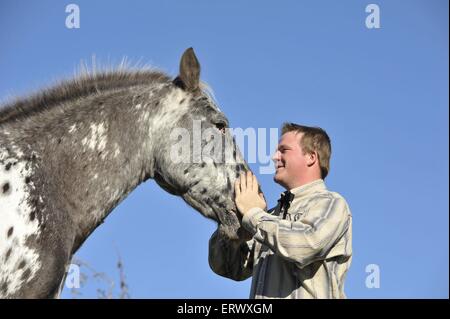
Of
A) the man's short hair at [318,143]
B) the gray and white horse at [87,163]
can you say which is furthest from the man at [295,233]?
the gray and white horse at [87,163]

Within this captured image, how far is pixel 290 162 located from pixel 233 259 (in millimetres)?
873

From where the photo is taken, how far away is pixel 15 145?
4.61m

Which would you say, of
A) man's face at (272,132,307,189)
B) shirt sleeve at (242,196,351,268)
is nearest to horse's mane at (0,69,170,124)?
man's face at (272,132,307,189)

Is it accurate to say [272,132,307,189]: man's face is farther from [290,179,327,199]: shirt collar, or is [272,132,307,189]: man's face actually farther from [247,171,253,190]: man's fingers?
[247,171,253,190]: man's fingers

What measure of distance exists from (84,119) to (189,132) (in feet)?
2.62

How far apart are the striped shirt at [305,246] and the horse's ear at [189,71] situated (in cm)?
128

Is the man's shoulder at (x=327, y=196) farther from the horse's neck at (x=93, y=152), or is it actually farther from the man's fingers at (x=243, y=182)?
the horse's neck at (x=93, y=152)

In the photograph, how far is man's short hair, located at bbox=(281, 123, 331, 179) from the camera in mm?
4672

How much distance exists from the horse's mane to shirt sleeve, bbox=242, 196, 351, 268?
5.89ft

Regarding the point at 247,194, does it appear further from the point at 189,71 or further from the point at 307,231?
the point at 189,71

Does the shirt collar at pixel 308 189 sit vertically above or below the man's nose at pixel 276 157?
below

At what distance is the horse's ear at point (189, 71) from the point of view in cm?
517
